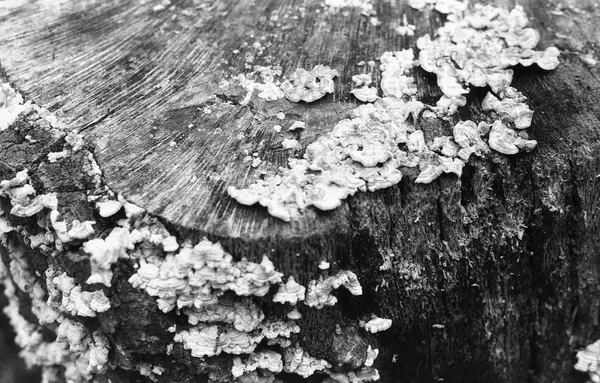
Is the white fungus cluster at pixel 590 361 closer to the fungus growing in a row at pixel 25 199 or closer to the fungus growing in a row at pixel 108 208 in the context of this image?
the fungus growing in a row at pixel 108 208

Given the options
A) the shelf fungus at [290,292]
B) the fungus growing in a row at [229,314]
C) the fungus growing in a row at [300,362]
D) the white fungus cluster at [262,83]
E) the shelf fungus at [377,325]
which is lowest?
the fungus growing in a row at [300,362]

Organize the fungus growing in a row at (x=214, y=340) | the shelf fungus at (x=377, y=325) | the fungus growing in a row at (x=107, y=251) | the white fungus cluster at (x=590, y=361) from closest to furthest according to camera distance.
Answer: the fungus growing in a row at (x=107, y=251) → the fungus growing in a row at (x=214, y=340) → the shelf fungus at (x=377, y=325) → the white fungus cluster at (x=590, y=361)

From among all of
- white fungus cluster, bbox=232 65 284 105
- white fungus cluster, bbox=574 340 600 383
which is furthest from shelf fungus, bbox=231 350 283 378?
white fungus cluster, bbox=574 340 600 383

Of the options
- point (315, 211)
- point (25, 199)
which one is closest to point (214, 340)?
point (315, 211)

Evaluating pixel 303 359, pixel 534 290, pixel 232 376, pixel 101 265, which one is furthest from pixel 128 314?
pixel 534 290

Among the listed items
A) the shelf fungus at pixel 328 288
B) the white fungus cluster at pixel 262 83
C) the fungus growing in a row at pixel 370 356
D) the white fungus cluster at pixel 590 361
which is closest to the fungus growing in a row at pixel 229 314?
the shelf fungus at pixel 328 288

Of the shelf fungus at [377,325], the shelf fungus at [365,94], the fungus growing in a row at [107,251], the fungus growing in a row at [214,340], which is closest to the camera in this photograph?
the fungus growing in a row at [107,251]
